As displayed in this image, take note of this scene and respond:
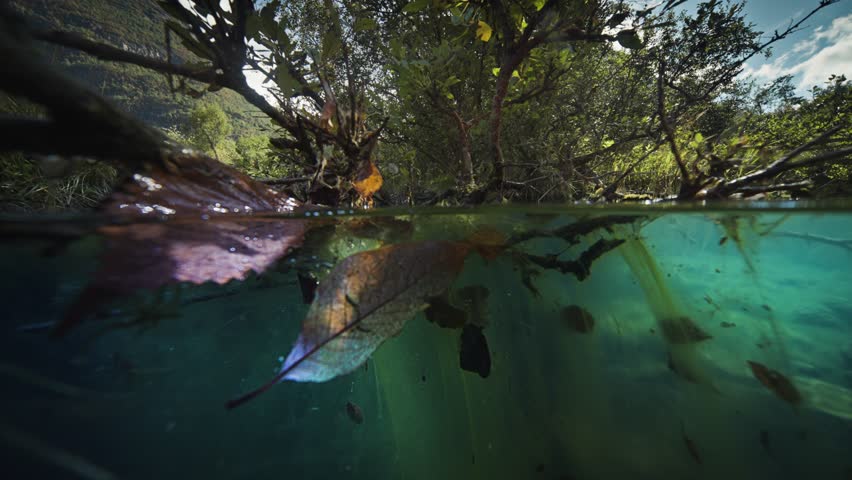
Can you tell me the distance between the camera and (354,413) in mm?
3139

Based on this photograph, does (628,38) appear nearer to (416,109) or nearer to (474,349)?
(474,349)

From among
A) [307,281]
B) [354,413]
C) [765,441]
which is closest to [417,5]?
[307,281]

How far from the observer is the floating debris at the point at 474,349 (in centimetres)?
196

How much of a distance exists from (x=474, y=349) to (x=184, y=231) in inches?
69.5

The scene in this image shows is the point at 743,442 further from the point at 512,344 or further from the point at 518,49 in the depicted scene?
the point at 518,49

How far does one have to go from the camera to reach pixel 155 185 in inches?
53.6

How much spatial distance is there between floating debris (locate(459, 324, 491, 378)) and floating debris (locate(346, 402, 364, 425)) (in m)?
1.82

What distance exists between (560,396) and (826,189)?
11.0 ft

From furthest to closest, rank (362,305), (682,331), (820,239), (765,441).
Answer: (820,239)
(682,331)
(765,441)
(362,305)

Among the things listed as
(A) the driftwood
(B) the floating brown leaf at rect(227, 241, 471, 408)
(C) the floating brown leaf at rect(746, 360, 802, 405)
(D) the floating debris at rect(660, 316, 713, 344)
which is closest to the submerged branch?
(D) the floating debris at rect(660, 316, 713, 344)

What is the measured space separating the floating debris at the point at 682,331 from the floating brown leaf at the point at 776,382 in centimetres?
39

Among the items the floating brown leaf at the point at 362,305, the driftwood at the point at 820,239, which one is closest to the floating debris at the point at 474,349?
the floating brown leaf at the point at 362,305

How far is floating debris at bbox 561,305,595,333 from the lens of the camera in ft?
8.38

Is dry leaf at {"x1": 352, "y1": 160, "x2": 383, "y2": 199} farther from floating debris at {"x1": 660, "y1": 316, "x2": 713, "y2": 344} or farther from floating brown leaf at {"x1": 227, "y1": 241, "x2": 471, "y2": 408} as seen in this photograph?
floating debris at {"x1": 660, "y1": 316, "x2": 713, "y2": 344}
